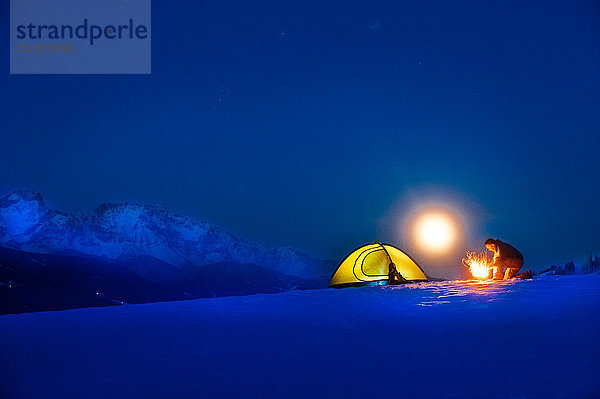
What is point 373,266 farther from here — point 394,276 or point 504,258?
point 504,258

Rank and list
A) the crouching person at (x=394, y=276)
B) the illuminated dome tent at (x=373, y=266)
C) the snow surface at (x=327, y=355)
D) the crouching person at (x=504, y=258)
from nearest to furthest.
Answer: the snow surface at (x=327, y=355), the crouching person at (x=504, y=258), the crouching person at (x=394, y=276), the illuminated dome tent at (x=373, y=266)

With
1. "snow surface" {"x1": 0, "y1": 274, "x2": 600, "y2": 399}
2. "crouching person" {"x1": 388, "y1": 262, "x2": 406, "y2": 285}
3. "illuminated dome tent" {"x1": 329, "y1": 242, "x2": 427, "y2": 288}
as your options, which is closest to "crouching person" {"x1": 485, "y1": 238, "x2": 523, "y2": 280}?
"crouching person" {"x1": 388, "y1": 262, "x2": 406, "y2": 285}

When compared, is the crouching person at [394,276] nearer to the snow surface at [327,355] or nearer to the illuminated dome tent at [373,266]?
the illuminated dome tent at [373,266]

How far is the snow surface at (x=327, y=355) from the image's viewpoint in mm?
3127

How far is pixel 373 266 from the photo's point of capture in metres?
16.8

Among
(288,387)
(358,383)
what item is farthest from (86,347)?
(358,383)

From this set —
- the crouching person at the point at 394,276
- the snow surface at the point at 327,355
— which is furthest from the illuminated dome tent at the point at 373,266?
the snow surface at the point at 327,355

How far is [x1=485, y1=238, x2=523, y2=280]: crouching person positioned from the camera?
1280 centimetres

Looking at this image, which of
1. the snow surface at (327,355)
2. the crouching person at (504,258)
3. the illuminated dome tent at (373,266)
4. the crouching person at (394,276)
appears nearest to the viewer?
the snow surface at (327,355)

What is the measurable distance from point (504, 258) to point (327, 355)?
10.6m

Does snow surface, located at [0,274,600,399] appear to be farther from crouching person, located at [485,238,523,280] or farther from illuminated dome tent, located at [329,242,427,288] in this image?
illuminated dome tent, located at [329,242,427,288]

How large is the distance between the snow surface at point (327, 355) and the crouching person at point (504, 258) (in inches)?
231

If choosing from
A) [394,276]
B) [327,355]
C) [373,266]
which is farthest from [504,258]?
[327,355]

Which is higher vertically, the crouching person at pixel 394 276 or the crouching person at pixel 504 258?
the crouching person at pixel 504 258
